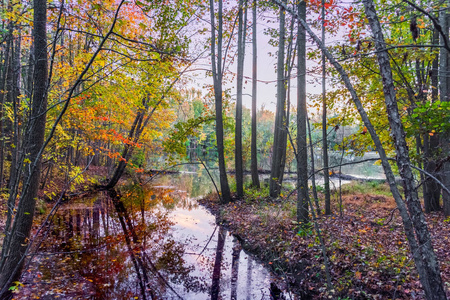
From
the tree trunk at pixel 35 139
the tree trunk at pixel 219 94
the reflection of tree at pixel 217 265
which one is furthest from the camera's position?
the tree trunk at pixel 219 94

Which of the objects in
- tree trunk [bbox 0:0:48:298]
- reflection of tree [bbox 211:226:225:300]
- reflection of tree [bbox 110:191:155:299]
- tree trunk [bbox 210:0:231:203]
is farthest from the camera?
tree trunk [bbox 210:0:231:203]

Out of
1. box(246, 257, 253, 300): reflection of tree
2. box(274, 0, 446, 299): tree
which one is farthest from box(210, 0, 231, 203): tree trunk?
box(274, 0, 446, 299): tree

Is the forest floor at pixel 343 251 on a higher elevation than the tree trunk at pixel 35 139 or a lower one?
lower

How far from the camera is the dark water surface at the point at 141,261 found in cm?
519

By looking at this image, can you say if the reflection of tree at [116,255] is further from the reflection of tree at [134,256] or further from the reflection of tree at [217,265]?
the reflection of tree at [217,265]

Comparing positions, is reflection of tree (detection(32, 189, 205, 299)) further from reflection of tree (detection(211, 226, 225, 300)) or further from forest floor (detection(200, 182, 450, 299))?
forest floor (detection(200, 182, 450, 299))

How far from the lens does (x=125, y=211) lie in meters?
11.8

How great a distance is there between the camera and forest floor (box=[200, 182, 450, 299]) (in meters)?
→ 4.57

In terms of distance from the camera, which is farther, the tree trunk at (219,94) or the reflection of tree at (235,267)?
the tree trunk at (219,94)

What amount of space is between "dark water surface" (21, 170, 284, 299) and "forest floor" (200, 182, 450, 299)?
1.85 ft

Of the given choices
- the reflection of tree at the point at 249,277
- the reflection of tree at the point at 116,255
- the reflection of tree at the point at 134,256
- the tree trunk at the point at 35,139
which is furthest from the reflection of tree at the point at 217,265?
the tree trunk at the point at 35,139

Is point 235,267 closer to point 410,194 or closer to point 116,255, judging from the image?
point 116,255

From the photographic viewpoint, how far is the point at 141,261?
6.57 m

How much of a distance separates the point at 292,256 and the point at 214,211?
6017mm
